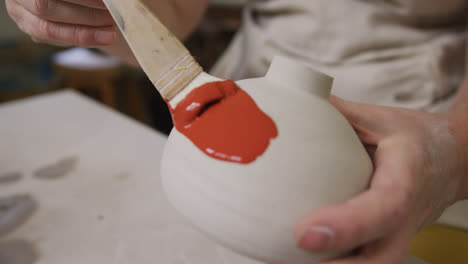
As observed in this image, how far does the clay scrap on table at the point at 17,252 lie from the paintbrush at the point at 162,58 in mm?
450

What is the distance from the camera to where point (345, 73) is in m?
0.82

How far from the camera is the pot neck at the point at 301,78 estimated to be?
1.43 feet

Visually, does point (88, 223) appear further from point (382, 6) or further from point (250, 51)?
point (382, 6)

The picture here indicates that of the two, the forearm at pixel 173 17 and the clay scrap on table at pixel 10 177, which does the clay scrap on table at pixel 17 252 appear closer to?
the clay scrap on table at pixel 10 177

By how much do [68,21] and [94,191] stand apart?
0.39 meters

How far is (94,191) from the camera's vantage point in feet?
2.77

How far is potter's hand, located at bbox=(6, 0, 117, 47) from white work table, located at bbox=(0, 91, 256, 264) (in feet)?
1.14

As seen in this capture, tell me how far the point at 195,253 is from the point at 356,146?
38 cm

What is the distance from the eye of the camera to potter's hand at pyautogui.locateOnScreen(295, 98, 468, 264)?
0.34 metres

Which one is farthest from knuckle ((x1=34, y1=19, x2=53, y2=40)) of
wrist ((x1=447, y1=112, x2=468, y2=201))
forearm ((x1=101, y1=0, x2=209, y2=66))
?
wrist ((x1=447, y1=112, x2=468, y2=201))

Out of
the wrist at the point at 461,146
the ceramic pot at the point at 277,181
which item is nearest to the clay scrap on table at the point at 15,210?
the ceramic pot at the point at 277,181

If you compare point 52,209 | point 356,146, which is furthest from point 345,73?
point 52,209

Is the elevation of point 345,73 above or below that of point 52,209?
above

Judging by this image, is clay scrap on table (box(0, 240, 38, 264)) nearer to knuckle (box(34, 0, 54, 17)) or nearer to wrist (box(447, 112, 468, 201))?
knuckle (box(34, 0, 54, 17))
